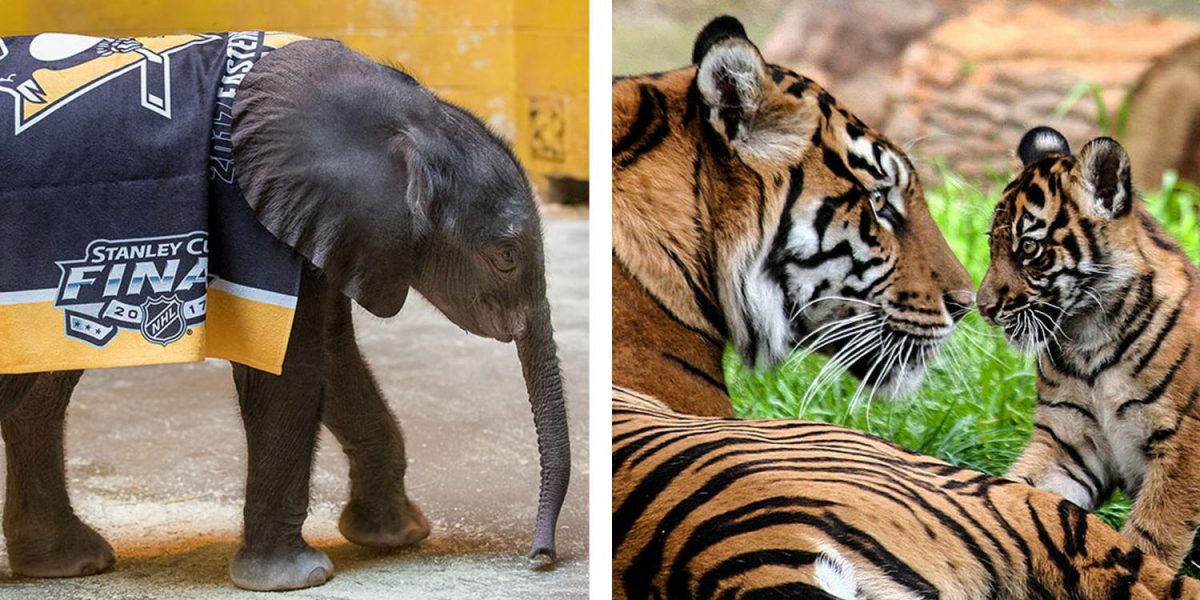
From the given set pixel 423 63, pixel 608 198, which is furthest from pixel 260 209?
pixel 423 63

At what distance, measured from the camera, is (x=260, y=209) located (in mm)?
2756

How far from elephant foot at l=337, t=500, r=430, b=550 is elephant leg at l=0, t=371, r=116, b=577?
54 centimetres

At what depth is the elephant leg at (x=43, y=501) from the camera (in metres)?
3.16

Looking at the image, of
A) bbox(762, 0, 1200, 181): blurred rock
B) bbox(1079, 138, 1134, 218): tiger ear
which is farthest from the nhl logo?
bbox(1079, 138, 1134, 218): tiger ear

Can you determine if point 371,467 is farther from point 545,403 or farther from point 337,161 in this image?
point 337,161

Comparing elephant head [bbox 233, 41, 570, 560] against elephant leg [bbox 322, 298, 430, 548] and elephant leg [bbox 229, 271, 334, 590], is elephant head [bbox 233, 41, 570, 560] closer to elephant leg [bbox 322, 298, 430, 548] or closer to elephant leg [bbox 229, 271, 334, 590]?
elephant leg [bbox 229, 271, 334, 590]

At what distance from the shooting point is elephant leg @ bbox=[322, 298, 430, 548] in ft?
10.7

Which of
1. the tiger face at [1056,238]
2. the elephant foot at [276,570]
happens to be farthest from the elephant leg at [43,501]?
the tiger face at [1056,238]

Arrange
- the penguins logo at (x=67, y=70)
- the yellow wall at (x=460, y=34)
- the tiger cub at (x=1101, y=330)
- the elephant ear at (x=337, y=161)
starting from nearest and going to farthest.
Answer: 1. the tiger cub at (x=1101, y=330)
2. the penguins logo at (x=67, y=70)
3. the elephant ear at (x=337, y=161)
4. the yellow wall at (x=460, y=34)

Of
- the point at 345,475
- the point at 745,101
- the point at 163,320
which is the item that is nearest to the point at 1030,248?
the point at 745,101

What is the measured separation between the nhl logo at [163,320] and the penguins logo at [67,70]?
0.35m

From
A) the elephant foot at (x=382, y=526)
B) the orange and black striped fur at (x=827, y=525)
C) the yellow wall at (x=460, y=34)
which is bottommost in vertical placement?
the elephant foot at (x=382, y=526)

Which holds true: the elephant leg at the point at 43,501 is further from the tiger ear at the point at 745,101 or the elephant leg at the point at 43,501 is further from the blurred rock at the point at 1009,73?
the blurred rock at the point at 1009,73

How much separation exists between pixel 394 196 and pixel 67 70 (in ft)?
2.14
